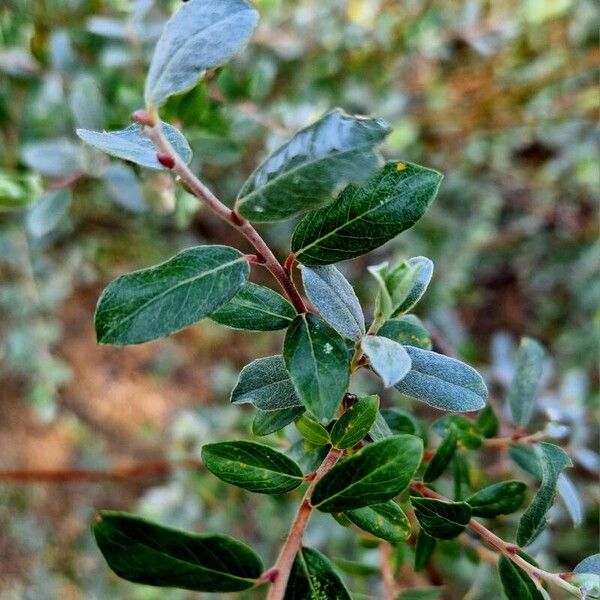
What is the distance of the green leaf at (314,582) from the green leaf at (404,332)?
0.17 meters

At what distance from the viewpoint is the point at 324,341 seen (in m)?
0.41

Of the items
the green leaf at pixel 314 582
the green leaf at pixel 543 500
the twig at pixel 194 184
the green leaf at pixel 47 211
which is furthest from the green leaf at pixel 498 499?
the green leaf at pixel 47 211

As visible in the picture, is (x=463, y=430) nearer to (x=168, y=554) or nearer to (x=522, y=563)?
(x=522, y=563)

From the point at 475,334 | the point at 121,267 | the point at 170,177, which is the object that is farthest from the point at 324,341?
the point at 475,334

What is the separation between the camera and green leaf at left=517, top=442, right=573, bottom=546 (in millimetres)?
455

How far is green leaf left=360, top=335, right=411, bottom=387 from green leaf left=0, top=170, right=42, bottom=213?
53 centimetres

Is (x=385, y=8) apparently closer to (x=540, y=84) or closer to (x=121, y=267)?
(x=540, y=84)

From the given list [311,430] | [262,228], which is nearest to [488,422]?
[311,430]

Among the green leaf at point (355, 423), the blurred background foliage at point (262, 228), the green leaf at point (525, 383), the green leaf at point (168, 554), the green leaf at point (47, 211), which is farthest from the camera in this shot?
the blurred background foliage at point (262, 228)

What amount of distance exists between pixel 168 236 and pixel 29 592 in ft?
3.10

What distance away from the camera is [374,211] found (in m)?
0.40

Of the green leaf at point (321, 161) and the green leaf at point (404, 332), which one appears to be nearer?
the green leaf at point (321, 161)

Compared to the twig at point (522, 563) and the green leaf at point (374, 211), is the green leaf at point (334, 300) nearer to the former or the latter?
the green leaf at point (374, 211)

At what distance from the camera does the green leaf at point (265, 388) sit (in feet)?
1.45
